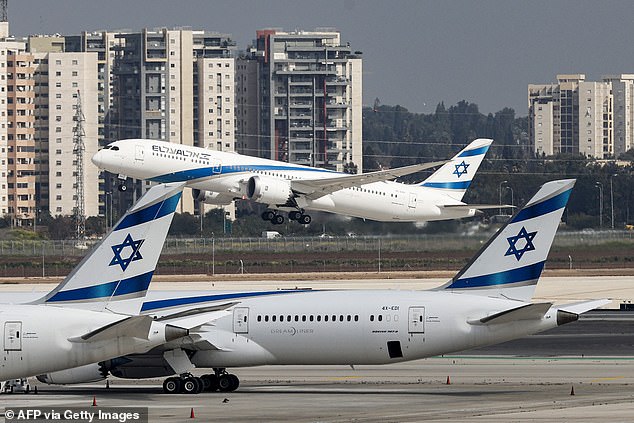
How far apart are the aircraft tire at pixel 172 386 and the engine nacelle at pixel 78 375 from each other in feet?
7.09

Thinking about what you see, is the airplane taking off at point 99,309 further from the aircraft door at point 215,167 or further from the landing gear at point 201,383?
the aircraft door at point 215,167

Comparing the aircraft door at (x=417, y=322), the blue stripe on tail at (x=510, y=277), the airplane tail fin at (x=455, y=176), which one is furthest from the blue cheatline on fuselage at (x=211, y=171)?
the aircraft door at (x=417, y=322)

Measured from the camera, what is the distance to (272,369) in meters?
55.7

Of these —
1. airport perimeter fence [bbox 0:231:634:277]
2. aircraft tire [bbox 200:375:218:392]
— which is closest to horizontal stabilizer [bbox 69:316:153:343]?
aircraft tire [bbox 200:375:218:392]

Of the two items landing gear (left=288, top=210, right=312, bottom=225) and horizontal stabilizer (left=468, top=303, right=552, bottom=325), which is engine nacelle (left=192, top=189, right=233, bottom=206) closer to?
landing gear (left=288, top=210, right=312, bottom=225)

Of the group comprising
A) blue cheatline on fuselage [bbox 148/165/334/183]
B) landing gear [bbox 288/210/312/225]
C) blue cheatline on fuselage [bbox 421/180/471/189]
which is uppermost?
blue cheatline on fuselage [bbox 148/165/334/183]

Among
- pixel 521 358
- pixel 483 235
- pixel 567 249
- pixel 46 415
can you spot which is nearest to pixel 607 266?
pixel 567 249

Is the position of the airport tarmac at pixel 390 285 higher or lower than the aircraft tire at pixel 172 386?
lower

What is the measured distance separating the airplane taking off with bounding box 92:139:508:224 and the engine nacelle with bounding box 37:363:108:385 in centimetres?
3990

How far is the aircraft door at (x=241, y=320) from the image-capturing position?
47.6 meters

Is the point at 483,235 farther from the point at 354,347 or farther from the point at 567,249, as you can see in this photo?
the point at 354,347

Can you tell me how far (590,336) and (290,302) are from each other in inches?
933

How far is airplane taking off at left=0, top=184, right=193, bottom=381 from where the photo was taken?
34.6m

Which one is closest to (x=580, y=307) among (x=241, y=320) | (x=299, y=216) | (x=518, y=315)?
(x=518, y=315)
